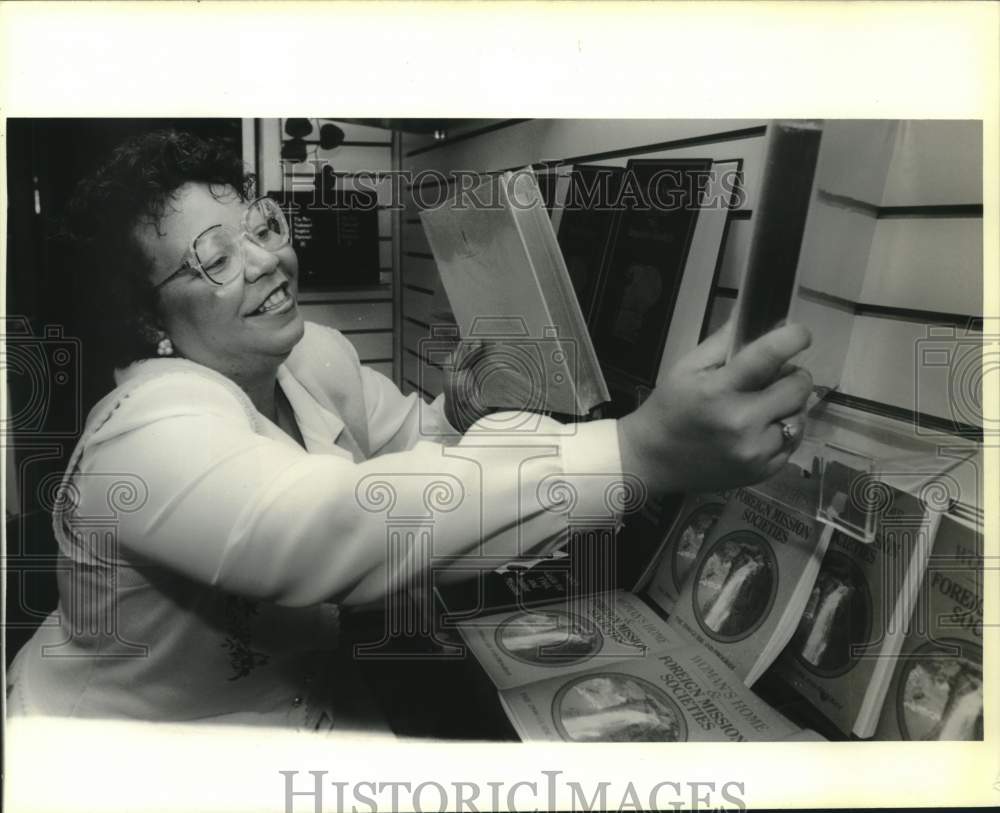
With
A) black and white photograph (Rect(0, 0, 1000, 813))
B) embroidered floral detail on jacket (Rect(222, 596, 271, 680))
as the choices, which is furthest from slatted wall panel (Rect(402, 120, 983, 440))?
embroidered floral detail on jacket (Rect(222, 596, 271, 680))

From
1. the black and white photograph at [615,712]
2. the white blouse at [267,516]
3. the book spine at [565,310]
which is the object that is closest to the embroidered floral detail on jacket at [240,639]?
the white blouse at [267,516]

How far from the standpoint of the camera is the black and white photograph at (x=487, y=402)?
4.05 ft

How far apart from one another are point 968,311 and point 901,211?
18cm

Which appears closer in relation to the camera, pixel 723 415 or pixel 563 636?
pixel 723 415

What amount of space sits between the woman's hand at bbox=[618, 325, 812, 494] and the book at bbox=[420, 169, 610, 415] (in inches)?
3.7

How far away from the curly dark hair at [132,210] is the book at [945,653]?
1126mm

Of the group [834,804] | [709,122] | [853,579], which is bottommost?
[834,804]

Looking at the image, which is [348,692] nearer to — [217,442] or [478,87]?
[217,442]

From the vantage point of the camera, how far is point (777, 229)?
3.88 ft

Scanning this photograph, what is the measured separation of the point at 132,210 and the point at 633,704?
3.41 feet

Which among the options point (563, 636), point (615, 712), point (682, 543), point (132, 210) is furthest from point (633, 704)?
point (132, 210)

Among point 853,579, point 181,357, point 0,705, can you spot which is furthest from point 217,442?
point 853,579

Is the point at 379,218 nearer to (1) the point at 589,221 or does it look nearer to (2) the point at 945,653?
(1) the point at 589,221

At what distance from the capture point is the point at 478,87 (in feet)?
4.28
